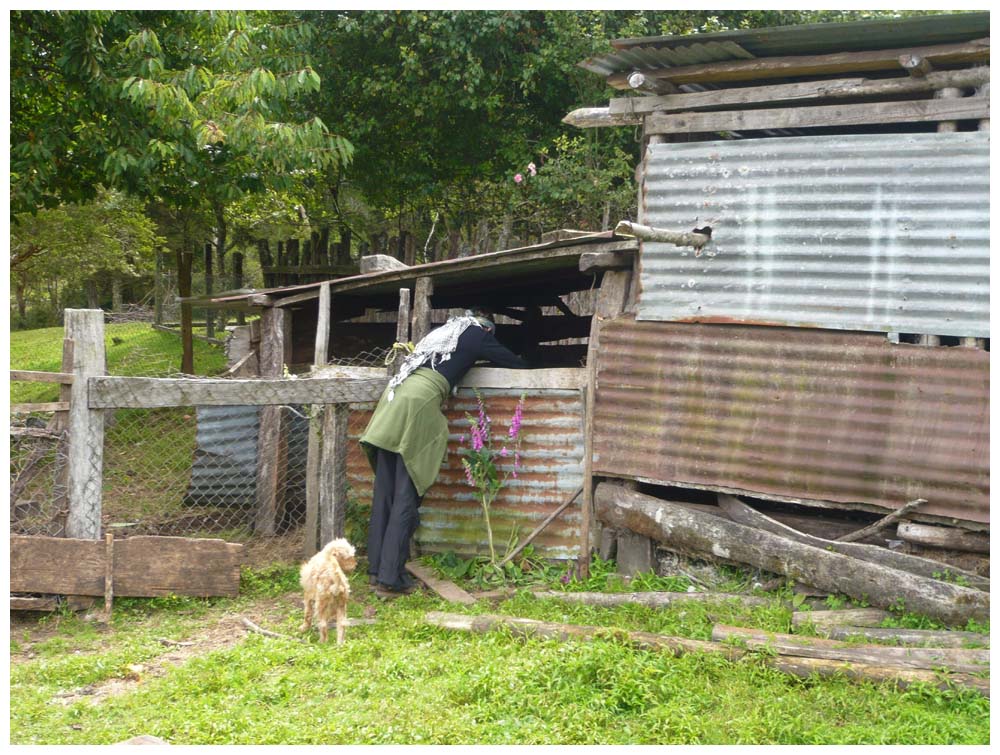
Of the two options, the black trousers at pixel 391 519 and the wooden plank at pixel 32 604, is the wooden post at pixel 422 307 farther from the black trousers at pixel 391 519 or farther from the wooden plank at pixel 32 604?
the wooden plank at pixel 32 604

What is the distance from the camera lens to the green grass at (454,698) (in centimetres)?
453

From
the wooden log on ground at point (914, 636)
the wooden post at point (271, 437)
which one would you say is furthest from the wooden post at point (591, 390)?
the wooden post at point (271, 437)

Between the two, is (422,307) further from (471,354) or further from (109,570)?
(109,570)

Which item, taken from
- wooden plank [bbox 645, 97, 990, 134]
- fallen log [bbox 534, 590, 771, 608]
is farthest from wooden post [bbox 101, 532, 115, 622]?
wooden plank [bbox 645, 97, 990, 134]

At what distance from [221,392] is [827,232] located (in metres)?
4.38

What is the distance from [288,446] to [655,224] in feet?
14.1

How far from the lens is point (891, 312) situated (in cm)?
642

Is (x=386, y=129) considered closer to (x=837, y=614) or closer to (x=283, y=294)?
(x=283, y=294)

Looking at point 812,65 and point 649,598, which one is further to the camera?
point 649,598

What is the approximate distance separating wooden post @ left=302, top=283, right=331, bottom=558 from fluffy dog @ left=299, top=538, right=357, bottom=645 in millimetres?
1630

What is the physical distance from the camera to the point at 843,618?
240 inches

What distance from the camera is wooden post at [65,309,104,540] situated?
6266mm

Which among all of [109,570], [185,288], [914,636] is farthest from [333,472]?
[185,288]

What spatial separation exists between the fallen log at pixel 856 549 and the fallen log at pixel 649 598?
0.52 metres
